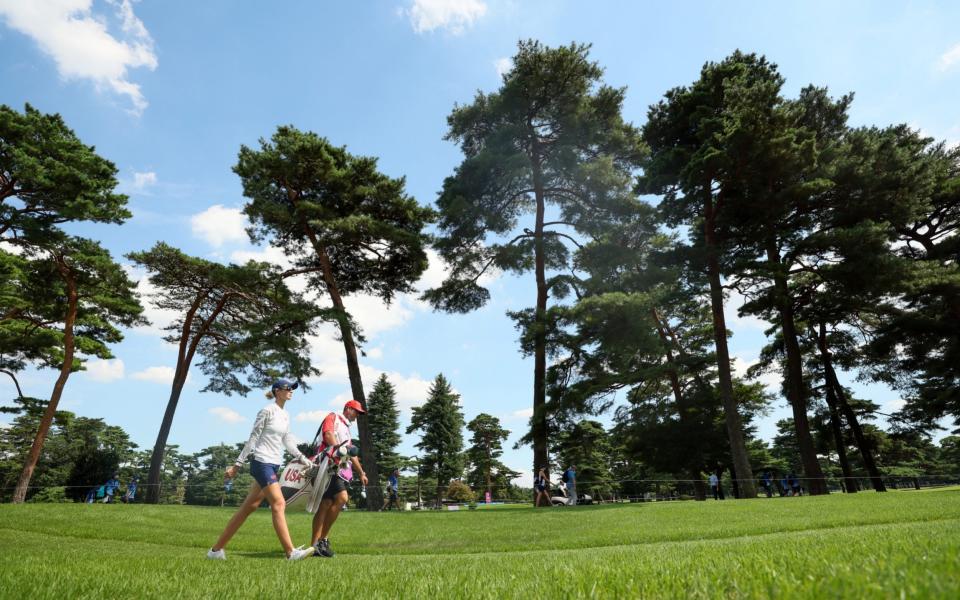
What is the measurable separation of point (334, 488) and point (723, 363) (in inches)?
671

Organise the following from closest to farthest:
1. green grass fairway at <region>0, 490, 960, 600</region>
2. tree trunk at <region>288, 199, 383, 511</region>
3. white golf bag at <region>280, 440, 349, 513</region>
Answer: green grass fairway at <region>0, 490, 960, 600</region> → white golf bag at <region>280, 440, 349, 513</region> → tree trunk at <region>288, 199, 383, 511</region>

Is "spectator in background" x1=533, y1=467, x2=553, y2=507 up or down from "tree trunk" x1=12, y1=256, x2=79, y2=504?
down

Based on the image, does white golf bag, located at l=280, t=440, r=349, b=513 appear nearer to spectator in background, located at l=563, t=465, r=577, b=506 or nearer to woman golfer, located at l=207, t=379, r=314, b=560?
woman golfer, located at l=207, t=379, r=314, b=560

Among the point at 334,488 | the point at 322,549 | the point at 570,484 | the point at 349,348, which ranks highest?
the point at 349,348

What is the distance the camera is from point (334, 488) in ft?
20.8

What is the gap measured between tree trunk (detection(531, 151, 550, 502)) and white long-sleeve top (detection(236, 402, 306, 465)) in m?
13.5

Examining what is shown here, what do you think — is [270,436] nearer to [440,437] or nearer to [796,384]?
[796,384]

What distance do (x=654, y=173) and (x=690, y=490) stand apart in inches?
986

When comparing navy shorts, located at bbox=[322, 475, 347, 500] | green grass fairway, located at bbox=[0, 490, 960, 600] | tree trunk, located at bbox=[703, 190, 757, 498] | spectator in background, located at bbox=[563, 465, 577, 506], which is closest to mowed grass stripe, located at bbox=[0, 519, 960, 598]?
green grass fairway, located at bbox=[0, 490, 960, 600]

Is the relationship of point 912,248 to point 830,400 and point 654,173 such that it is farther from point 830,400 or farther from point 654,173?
point 654,173

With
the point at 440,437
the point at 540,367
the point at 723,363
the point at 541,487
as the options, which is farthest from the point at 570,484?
the point at 440,437

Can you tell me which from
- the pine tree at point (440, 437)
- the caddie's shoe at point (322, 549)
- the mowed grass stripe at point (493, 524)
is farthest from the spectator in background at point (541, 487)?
the pine tree at point (440, 437)

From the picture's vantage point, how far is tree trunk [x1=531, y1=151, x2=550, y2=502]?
1930 cm

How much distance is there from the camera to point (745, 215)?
2133 cm
